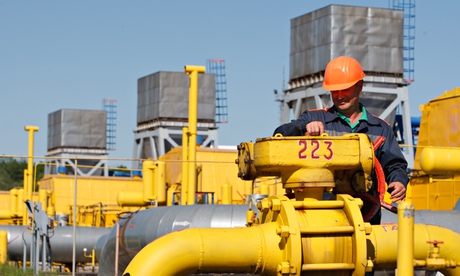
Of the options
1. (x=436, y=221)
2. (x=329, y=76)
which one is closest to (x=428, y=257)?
(x=329, y=76)

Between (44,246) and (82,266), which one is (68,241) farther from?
(44,246)

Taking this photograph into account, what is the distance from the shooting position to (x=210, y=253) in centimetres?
463

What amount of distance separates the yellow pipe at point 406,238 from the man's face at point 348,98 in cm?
183

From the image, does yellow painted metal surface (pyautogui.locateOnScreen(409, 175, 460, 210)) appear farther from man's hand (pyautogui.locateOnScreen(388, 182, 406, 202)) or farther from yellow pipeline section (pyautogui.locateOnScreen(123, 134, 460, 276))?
yellow pipeline section (pyautogui.locateOnScreen(123, 134, 460, 276))

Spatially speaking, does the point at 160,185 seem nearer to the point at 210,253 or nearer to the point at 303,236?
the point at 210,253

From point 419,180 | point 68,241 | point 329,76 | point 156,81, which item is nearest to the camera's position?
point 329,76

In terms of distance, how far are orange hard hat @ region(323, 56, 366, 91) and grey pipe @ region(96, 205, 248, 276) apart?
9565mm

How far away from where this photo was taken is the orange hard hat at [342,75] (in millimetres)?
5582

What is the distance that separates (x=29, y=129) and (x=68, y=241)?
4.68m

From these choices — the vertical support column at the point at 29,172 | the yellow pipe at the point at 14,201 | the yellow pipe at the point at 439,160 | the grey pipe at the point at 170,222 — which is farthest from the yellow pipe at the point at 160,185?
the yellow pipe at the point at 14,201

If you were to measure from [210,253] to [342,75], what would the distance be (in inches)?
58.8

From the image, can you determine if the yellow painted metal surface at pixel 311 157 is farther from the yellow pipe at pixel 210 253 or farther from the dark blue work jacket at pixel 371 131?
the dark blue work jacket at pixel 371 131

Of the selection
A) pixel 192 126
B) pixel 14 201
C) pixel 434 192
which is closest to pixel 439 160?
pixel 434 192

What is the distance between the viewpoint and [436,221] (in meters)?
14.2
